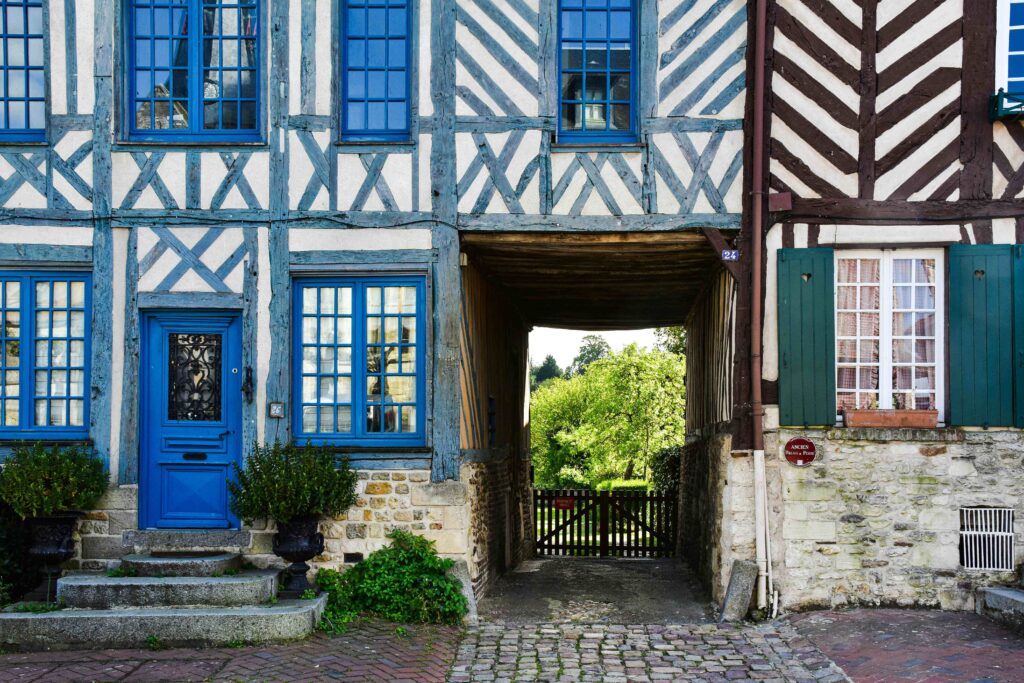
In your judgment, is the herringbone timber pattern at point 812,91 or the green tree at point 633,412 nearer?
the herringbone timber pattern at point 812,91

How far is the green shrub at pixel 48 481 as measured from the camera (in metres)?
7.51

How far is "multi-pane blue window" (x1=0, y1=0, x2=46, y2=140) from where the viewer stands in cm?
838

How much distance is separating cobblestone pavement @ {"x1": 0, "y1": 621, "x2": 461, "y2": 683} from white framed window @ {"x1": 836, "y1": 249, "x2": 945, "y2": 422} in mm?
4011

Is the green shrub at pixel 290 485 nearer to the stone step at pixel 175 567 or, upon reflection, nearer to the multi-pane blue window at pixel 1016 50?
the stone step at pixel 175 567

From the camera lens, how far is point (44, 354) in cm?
830

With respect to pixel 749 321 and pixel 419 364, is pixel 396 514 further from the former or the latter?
pixel 749 321

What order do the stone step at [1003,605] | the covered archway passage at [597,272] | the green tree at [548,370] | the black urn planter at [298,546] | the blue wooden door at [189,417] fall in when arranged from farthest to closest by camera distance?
the green tree at [548,370] < the covered archway passage at [597,272] < the blue wooden door at [189,417] < the black urn planter at [298,546] < the stone step at [1003,605]

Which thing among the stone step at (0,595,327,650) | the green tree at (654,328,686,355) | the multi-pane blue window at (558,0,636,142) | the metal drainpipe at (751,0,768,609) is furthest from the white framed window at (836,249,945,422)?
the green tree at (654,328,686,355)

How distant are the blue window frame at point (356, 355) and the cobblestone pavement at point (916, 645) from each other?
12.2 feet

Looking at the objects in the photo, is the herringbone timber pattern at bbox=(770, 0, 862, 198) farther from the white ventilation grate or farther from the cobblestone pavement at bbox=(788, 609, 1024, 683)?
the cobblestone pavement at bbox=(788, 609, 1024, 683)

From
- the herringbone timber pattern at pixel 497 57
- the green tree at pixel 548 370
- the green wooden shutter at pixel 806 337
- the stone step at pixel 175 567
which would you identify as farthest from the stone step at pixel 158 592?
the green tree at pixel 548 370

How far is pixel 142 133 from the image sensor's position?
27.5 feet

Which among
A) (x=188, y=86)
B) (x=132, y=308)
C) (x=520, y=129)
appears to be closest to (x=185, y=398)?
(x=132, y=308)

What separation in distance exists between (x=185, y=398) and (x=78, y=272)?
1.41 meters
